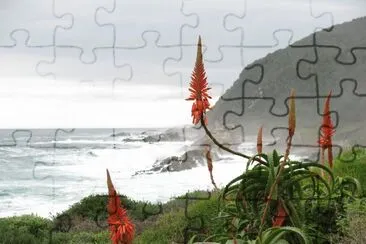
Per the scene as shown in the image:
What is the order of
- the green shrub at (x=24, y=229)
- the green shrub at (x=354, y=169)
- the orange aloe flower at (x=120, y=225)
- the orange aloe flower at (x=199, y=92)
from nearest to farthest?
the orange aloe flower at (x=120, y=225) < the orange aloe flower at (x=199, y=92) < the green shrub at (x=354, y=169) < the green shrub at (x=24, y=229)

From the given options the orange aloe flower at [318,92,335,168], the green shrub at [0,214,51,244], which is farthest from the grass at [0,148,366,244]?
the orange aloe flower at [318,92,335,168]

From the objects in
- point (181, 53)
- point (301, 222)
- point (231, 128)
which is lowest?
point (301, 222)

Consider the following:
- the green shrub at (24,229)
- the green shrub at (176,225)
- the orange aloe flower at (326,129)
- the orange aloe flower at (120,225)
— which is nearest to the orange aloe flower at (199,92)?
the orange aloe flower at (120,225)

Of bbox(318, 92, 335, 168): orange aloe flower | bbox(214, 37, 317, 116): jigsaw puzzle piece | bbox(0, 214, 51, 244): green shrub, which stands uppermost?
bbox(214, 37, 317, 116): jigsaw puzzle piece

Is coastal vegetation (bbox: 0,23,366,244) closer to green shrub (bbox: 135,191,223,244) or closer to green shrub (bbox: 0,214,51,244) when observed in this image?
green shrub (bbox: 135,191,223,244)

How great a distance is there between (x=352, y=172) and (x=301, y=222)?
3514 millimetres

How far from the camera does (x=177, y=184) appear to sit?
55.1ft

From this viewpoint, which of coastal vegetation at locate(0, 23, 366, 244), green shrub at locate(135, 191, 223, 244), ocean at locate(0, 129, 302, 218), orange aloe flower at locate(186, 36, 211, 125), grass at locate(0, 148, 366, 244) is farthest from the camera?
ocean at locate(0, 129, 302, 218)

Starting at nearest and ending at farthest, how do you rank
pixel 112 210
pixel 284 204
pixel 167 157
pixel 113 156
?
pixel 112 210, pixel 284 204, pixel 167 157, pixel 113 156

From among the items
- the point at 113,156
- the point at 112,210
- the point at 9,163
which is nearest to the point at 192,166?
the point at 113,156

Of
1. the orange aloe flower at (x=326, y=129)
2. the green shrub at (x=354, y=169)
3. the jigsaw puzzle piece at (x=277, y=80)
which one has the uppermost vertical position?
the jigsaw puzzle piece at (x=277, y=80)

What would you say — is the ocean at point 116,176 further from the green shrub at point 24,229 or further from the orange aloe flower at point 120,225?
the orange aloe flower at point 120,225

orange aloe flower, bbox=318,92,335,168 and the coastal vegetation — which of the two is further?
orange aloe flower, bbox=318,92,335,168

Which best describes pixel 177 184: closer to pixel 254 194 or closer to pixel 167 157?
pixel 167 157
